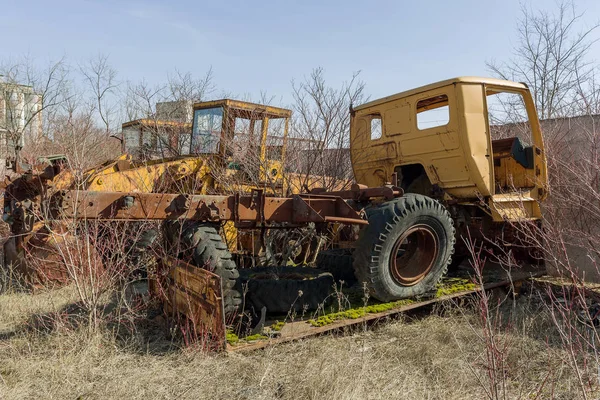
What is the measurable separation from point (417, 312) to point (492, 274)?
152cm

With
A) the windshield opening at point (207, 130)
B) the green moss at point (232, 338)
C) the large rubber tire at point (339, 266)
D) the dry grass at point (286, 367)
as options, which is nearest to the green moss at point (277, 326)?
the dry grass at point (286, 367)

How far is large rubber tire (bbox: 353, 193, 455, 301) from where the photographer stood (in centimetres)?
439

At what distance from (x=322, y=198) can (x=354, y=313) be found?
1076 millimetres

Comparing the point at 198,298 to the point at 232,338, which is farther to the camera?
the point at 198,298

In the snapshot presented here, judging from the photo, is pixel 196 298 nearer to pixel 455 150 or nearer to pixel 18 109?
pixel 455 150

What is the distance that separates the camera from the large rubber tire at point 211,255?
156 inches

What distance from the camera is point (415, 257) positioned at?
16.4 feet

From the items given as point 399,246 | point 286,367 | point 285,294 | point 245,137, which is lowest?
point 286,367

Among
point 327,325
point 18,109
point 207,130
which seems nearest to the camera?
point 327,325

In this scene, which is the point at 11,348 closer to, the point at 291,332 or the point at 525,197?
the point at 291,332

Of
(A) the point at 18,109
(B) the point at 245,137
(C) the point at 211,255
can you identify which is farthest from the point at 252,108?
(A) the point at 18,109

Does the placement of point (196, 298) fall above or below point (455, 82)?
below

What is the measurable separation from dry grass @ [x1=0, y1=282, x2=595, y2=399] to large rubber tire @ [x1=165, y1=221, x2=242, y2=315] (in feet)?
1.71

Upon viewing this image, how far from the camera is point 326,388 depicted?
312 cm
